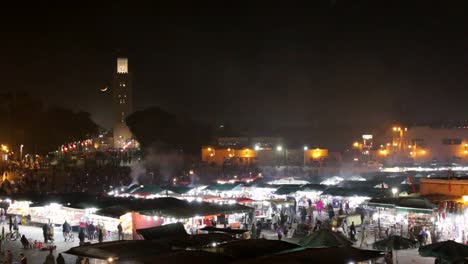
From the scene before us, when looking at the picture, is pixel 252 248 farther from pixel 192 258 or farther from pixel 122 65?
pixel 122 65

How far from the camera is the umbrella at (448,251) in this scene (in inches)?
455

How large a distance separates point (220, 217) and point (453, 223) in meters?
8.68

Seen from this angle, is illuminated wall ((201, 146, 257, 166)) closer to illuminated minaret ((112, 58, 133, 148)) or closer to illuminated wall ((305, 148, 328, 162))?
illuminated wall ((305, 148, 328, 162))

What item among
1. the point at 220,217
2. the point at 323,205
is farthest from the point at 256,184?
the point at 220,217

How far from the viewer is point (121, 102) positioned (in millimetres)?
111750

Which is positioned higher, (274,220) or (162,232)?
(162,232)

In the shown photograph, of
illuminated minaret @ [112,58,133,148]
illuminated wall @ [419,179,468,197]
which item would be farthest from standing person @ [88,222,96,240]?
illuminated minaret @ [112,58,133,148]

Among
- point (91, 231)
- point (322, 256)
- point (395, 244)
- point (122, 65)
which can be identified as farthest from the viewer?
point (122, 65)

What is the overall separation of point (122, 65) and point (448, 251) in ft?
368

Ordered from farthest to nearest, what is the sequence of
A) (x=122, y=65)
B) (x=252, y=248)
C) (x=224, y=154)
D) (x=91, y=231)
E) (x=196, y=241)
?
(x=122, y=65) < (x=224, y=154) < (x=91, y=231) < (x=196, y=241) < (x=252, y=248)

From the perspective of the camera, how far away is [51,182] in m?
42.9

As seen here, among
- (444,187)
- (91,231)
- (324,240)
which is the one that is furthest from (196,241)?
(444,187)

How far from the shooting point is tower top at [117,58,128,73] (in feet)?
388

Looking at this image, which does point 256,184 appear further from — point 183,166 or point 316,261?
point 183,166
